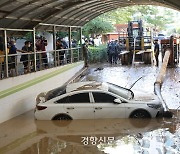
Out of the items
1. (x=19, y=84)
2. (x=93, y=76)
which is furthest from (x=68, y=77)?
(x=19, y=84)

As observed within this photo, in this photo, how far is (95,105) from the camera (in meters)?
12.7

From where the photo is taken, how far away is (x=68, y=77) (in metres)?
Answer: 22.1

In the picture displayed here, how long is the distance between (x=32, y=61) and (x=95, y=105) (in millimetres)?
5307

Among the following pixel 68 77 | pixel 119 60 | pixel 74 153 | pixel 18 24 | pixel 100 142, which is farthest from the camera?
pixel 119 60

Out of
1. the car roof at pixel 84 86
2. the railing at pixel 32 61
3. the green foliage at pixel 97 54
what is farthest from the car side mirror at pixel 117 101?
the green foliage at pixel 97 54

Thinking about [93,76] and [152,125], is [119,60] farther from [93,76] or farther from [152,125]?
[152,125]

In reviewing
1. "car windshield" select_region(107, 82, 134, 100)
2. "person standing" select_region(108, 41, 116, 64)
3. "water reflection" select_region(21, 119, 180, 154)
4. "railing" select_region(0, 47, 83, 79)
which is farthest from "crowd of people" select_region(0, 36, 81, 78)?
"person standing" select_region(108, 41, 116, 64)

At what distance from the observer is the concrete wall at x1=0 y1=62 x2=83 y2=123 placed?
43.7 ft

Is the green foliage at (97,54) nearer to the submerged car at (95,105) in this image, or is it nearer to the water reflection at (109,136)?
the submerged car at (95,105)

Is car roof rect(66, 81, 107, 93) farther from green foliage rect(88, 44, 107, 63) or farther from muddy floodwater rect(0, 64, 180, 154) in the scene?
green foliage rect(88, 44, 107, 63)

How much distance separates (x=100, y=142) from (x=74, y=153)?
108cm

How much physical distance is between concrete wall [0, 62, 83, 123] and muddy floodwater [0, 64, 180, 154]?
38cm

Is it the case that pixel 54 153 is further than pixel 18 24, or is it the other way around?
→ pixel 18 24

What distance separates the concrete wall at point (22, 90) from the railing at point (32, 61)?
33cm
